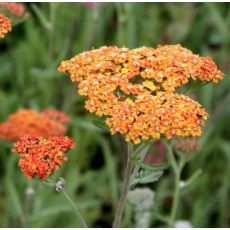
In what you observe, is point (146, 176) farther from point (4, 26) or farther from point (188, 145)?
point (188, 145)

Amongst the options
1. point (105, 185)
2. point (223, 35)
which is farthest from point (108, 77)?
point (223, 35)

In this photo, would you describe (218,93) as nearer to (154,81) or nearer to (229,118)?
(229,118)

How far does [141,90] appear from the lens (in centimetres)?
260

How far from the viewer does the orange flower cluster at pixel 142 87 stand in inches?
96.7

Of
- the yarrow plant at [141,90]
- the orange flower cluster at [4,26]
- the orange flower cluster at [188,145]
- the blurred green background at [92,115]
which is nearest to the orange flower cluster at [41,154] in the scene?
the yarrow plant at [141,90]

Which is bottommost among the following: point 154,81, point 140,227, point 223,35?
point 140,227

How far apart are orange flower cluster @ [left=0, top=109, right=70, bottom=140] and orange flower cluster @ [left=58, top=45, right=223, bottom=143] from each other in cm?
123

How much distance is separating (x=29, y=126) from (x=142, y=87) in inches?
59.9

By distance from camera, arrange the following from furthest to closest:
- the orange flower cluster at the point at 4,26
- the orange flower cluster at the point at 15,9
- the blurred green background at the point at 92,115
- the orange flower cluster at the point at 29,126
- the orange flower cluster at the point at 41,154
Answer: the blurred green background at the point at 92,115
the orange flower cluster at the point at 29,126
the orange flower cluster at the point at 15,9
the orange flower cluster at the point at 4,26
the orange flower cluster at the point at 41,154

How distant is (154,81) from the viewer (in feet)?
9.11

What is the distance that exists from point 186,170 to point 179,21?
51.9 inches

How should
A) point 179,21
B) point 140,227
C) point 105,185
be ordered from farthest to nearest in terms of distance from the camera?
point 179,21
point 105,185
point 140,227

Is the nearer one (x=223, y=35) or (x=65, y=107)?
(x=65, y=107)

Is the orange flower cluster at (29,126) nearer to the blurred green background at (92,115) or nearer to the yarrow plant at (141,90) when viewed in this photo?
the blurred green background at (92,115)
